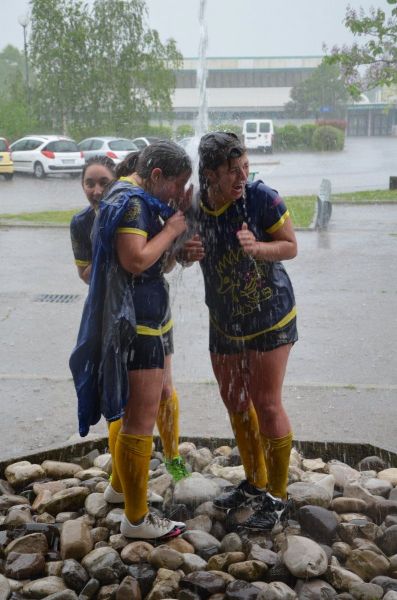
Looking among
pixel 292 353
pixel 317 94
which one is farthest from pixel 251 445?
pixel 317 94

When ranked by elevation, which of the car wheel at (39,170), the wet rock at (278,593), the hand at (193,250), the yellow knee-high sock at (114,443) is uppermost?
the hand at (193,250)

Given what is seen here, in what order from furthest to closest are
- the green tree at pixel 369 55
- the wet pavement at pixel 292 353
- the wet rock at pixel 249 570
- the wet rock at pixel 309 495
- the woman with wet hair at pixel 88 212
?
1. the green tree at pixel 369 55
2. the wet pavement at pixel 292 353
3. the woman with wet hair at pixel 88 212
4. the wet rock at pixel 309 495
5. the wet rock at pixel 249 570

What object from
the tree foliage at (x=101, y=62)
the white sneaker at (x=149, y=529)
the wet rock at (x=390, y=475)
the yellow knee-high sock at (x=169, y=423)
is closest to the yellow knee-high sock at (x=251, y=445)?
the yellow knee-high sock at (x=169, y=423)

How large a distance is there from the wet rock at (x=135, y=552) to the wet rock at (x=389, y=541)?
1.02 metres

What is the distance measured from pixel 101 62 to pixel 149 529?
41763 mm

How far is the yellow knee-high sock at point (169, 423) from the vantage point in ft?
13.9

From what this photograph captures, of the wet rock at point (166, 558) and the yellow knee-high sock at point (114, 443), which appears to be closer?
the wet rock at point (166, 558)

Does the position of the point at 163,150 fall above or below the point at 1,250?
above

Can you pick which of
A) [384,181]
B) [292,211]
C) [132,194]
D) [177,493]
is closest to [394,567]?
[177,493]

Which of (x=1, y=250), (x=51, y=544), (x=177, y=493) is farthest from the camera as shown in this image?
(x=1, y=250)

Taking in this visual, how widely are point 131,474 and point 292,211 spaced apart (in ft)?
52.1

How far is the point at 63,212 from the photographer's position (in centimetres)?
1966

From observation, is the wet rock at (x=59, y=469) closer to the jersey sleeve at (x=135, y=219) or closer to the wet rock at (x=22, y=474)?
the wet rock at (x=22, y=474)

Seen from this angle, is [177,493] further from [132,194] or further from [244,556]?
[132,194]
